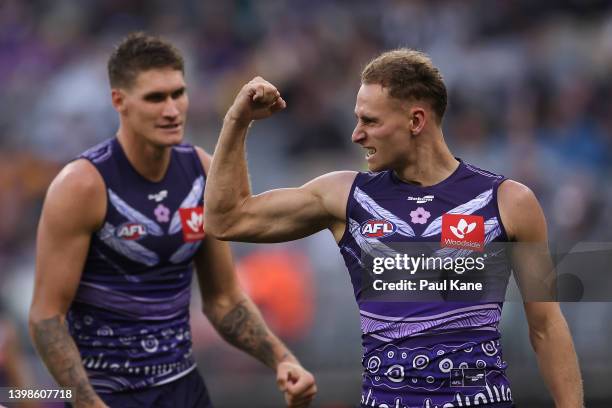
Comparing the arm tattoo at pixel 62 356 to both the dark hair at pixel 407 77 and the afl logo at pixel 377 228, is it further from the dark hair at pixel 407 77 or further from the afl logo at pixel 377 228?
the dark hair at pixel 407 77

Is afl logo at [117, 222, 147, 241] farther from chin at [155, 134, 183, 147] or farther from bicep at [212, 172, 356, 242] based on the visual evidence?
bicep at [212, 172, 356, 242]

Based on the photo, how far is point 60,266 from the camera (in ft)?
18.1

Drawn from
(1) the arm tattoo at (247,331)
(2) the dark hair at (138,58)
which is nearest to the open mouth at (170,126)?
(2) the dark hair at (138,58)

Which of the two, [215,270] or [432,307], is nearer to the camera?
[432,307]

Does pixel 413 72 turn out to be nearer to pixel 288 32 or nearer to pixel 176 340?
pixel 176 340

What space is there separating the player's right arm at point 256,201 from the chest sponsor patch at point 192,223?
970 millimetres

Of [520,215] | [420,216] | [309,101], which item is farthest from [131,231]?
[309,101]

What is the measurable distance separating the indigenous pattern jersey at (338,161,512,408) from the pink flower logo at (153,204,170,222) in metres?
1.29

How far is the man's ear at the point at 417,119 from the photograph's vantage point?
189 inches

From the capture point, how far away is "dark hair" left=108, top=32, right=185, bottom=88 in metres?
6.11

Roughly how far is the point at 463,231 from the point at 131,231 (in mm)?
1808

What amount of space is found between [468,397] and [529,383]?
4.37 metres

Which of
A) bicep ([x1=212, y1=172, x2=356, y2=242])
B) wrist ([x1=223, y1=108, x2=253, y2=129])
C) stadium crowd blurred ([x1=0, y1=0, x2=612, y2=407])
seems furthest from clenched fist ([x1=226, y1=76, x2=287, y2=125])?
stadium crowd blurred ([x1=0, y1=0, x2=612, y2=407])

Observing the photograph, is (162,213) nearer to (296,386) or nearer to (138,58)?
(138,58)
